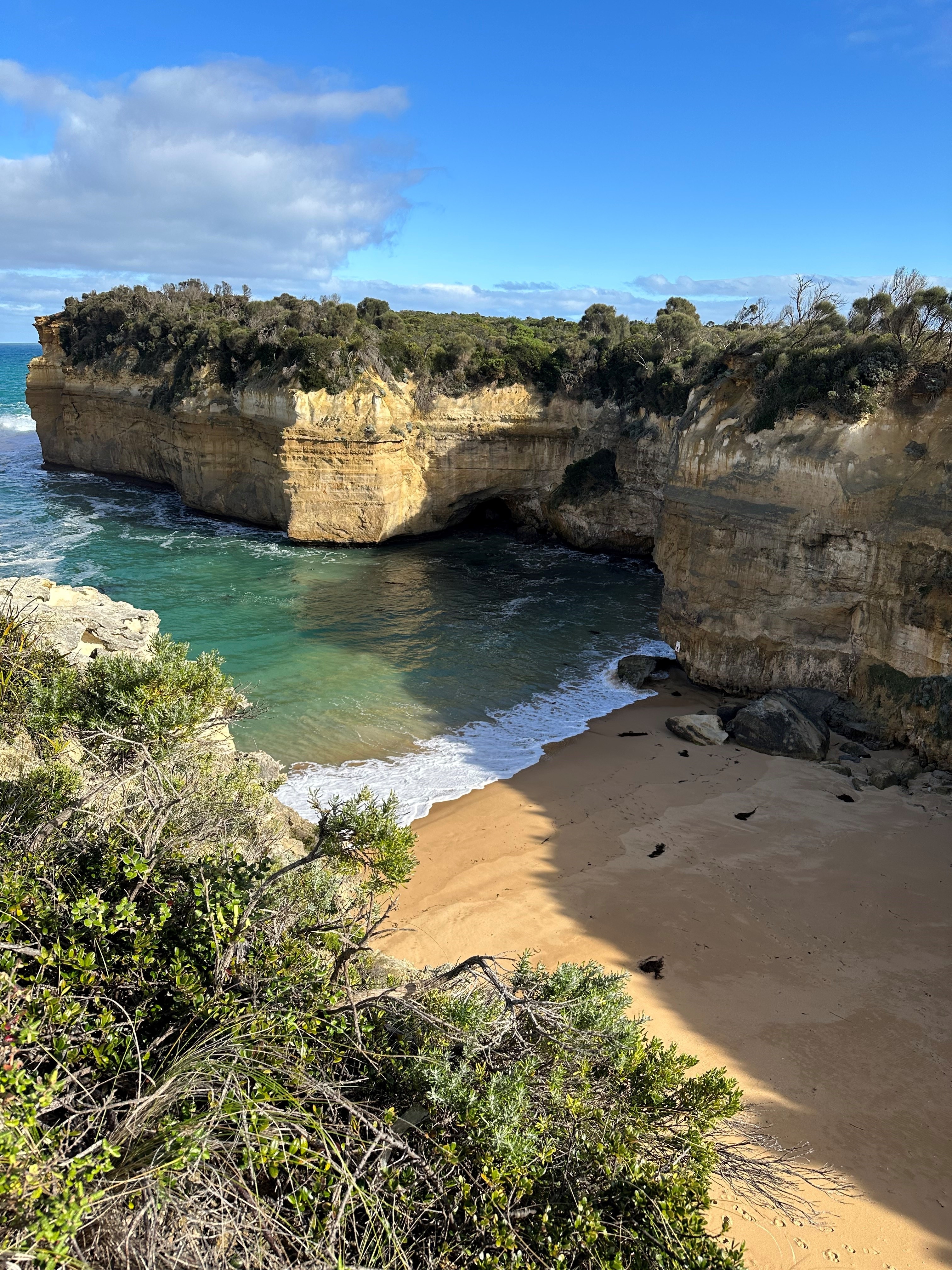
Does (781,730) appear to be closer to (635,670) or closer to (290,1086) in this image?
(635,670)

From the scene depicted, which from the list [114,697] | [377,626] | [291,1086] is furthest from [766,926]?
[377,626]

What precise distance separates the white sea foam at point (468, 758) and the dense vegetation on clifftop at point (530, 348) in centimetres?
656

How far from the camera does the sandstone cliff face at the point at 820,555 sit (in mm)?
12086

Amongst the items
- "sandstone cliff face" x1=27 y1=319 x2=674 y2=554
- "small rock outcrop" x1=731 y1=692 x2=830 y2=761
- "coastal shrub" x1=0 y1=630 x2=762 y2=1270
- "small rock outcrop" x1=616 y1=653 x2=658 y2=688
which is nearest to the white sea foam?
"small rock outcrop" x1=616 y1=653 x2=658 y2=688

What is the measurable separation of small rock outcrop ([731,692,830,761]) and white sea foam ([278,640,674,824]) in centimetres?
275

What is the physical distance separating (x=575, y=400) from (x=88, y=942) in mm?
26183

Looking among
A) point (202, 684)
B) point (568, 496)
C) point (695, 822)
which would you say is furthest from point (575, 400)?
point (202, 684)

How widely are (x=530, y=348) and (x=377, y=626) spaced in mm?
14295

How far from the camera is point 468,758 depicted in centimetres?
1366

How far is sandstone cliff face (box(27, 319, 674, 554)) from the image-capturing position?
26.0m

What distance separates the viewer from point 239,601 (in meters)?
21.5

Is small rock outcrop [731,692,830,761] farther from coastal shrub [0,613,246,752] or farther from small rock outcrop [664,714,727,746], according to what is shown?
coastal shrub [0,613,246,752]

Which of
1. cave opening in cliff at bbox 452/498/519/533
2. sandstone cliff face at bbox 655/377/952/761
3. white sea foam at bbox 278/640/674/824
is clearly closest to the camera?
sandstone cliff face at bbox 655/377/952/761

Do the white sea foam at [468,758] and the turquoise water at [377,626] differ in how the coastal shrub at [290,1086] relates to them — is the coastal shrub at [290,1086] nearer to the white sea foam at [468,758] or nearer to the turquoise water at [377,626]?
the turquoise water at [377,626]
